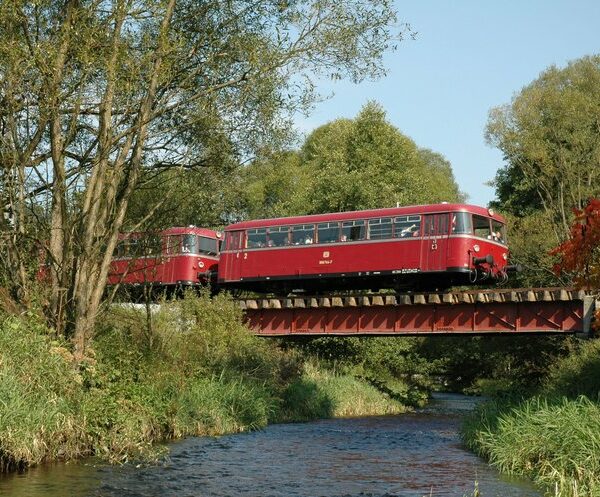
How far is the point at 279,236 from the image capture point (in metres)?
32.9

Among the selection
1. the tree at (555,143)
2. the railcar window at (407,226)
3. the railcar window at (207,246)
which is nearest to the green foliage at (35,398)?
the railcar window at (407,226)

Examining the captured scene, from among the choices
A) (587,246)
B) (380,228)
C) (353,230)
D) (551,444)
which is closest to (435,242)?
(380,228)

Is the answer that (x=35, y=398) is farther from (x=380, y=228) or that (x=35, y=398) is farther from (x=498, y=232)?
(x=498, y=232)

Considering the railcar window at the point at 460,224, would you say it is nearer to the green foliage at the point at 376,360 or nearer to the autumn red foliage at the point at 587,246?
the green foliage at the point at 376,360

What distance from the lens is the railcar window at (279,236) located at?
108ft

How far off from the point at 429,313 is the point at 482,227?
329cm

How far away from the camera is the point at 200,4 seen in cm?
1864

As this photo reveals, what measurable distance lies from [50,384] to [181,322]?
1104 cm

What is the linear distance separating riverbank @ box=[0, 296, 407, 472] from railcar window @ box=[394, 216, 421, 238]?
5920 mm

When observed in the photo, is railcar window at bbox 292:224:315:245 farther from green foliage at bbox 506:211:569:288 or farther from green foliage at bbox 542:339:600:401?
green foliage at bbox 506:211:569:288

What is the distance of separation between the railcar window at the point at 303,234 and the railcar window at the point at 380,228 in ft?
7.96

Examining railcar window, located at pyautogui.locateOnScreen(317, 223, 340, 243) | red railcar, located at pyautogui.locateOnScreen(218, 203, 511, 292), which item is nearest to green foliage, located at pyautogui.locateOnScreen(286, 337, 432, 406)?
red railcar, located at pyautogui.locateOnScreen(218, 203, 511, 292)

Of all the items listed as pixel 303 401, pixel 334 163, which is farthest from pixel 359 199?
pixel 303 401

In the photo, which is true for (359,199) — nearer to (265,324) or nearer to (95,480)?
(265,324)
